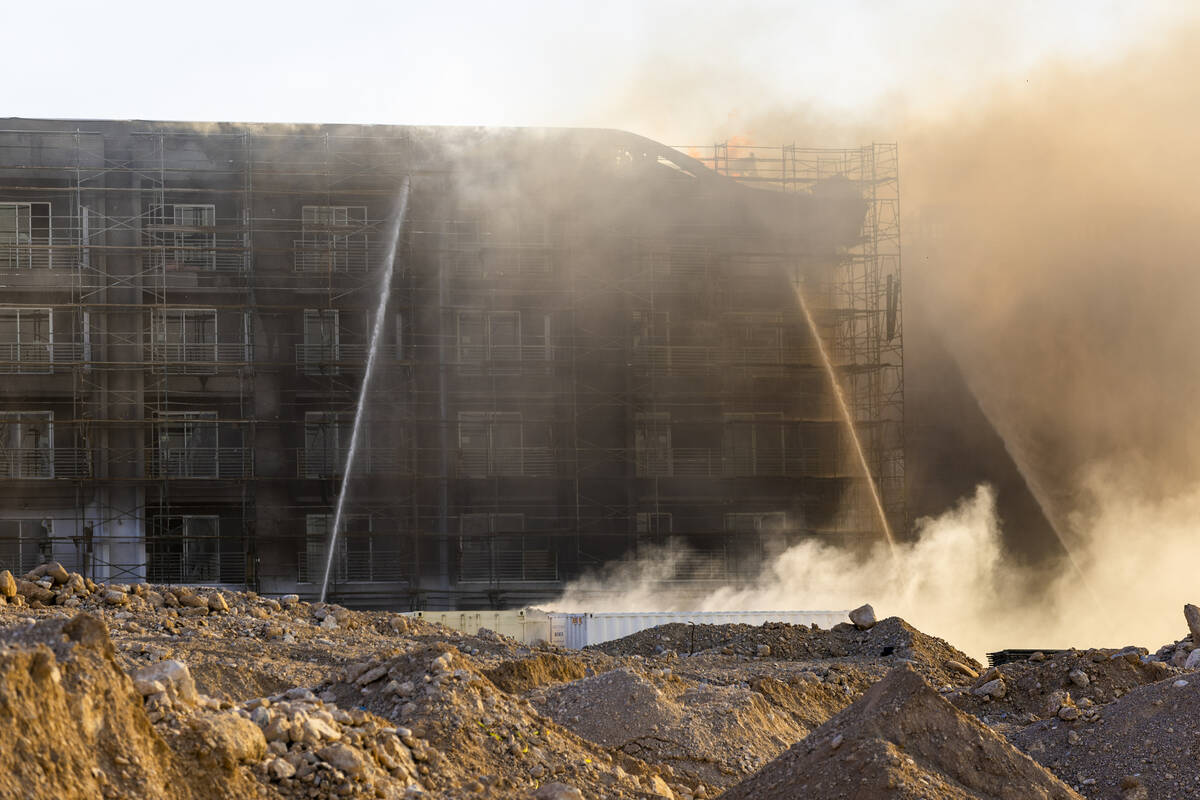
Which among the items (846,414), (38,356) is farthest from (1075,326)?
(38,356)

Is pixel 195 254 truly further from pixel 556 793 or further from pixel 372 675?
pixel 556 793

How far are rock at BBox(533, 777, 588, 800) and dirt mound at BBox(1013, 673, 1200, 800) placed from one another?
6.39 metres

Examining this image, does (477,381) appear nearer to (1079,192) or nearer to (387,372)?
(387,372)

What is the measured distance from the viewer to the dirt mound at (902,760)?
466 inches

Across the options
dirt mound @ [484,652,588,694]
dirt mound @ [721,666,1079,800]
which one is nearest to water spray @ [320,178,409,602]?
dirt mound @ [484,652,588,694]

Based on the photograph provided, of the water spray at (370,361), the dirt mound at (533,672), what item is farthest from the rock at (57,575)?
the water spray at (370,361)

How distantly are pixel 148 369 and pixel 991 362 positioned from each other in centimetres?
2473

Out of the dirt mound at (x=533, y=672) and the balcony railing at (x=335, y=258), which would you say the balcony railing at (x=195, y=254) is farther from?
the dirt mound at (x=533, y=672)

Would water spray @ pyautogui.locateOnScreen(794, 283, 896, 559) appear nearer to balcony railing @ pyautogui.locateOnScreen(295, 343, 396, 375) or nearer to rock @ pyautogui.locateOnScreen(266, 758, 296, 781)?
Result: balcony railing @ pyautogui.locateOnScreen(295, 343, 396, 375)

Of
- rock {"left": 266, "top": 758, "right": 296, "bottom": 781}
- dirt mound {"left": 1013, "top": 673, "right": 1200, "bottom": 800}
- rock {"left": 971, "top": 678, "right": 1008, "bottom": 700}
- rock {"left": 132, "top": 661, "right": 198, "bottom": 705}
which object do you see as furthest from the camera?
rock {"left": 971, "top": 678, "right": 1008, "bottom": 700}

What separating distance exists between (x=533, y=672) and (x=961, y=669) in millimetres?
9945

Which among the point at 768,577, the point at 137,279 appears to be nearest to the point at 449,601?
the point at 768,577

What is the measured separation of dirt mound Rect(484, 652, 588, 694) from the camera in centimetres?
1908

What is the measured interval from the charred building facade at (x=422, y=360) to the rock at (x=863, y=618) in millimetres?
8124
